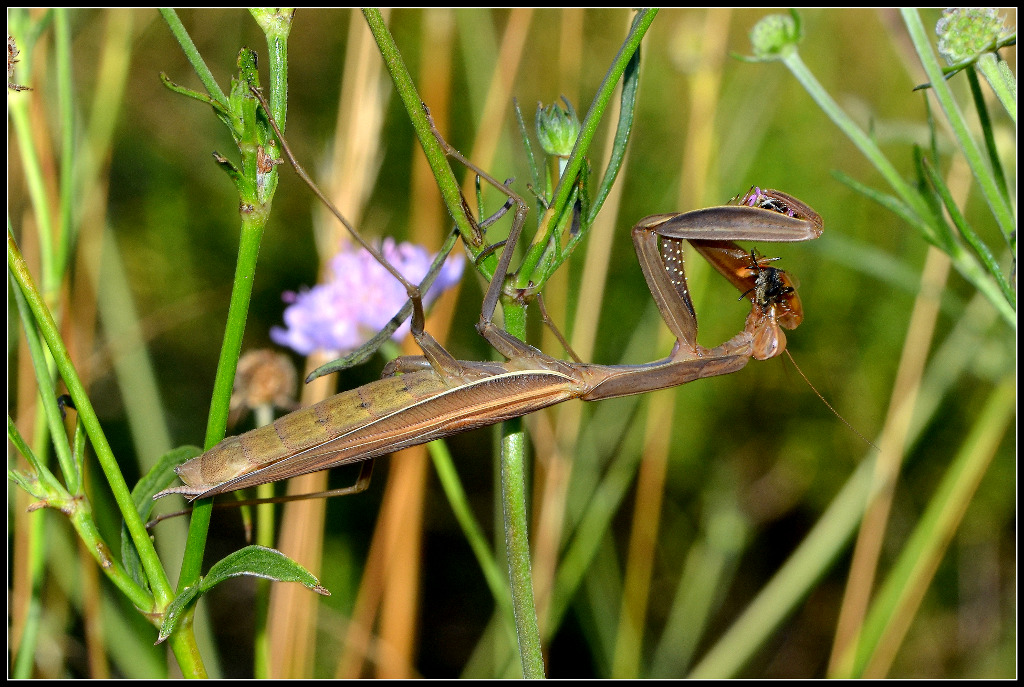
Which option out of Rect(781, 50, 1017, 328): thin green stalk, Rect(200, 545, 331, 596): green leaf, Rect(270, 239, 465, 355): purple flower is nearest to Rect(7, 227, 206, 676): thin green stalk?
Rect(200, 545, 331, 596): green leaf

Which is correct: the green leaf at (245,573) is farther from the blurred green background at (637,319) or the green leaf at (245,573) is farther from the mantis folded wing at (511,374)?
the blurred green background at (637,319)

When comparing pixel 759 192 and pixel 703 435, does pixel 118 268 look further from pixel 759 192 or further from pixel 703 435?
pixel 703 435

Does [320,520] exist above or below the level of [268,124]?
below

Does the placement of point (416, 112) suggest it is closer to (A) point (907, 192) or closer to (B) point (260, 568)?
(B) point (260, 568)

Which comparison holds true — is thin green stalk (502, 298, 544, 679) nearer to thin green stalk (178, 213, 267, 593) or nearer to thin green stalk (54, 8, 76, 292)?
thin green stalk (178, 213, 267, 593)

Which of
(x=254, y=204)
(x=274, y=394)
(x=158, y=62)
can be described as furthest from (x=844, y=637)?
(x=158, y=62)

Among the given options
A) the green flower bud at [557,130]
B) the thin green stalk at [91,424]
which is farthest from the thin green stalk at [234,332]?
the green flower bud at [557,130]
